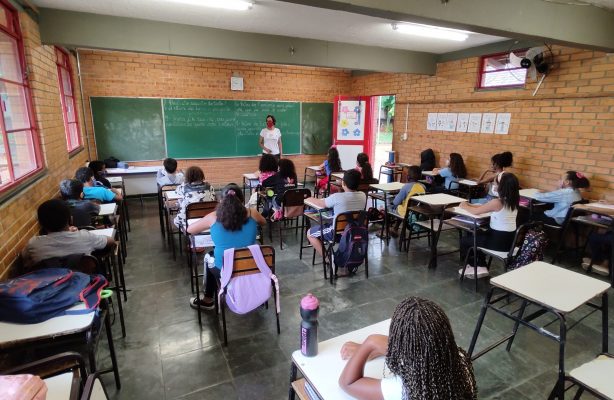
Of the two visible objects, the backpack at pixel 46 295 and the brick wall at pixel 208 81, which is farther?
the brick wall at pixel 208 81

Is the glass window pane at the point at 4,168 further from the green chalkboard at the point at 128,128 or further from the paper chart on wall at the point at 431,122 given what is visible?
the paper chart on wall at the point at 431,122

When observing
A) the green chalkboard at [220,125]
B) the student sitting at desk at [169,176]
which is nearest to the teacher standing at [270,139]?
the green chalkboard at [220,125]

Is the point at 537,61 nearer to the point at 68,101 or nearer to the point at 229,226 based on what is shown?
the point at 229,226

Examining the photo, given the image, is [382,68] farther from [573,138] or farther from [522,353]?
[522,353]

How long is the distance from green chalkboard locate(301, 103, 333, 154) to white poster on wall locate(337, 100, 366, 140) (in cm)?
64

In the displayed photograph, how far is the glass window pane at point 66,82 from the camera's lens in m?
5.15

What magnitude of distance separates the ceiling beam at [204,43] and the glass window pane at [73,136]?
181 centimetres

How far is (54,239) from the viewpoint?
230 cm

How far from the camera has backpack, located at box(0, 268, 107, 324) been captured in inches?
63.6

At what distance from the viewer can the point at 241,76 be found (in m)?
7.43

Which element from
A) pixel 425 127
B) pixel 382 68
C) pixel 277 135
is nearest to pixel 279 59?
pixel 382 68

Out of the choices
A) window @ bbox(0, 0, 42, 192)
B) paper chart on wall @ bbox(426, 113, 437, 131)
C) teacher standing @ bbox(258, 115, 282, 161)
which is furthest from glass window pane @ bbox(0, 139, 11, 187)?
paper chart on wall @ bbox(426, 113, 437, 131)

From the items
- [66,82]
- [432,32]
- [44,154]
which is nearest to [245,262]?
[44,154]

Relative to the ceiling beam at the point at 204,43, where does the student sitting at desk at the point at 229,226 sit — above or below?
below
